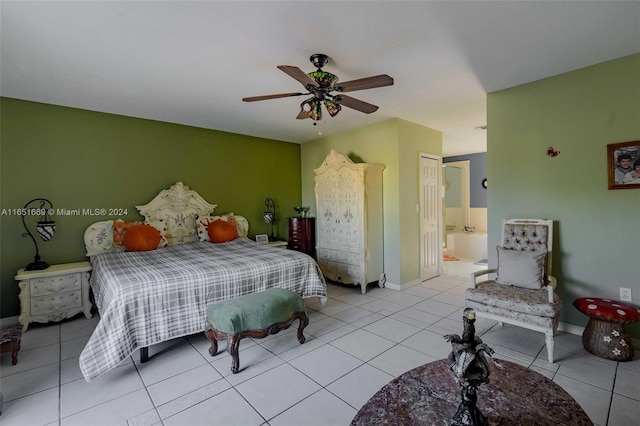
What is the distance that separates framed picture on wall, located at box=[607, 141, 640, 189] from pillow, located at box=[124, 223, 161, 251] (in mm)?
5195

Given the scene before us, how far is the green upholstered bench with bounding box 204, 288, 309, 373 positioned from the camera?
92.4 inches

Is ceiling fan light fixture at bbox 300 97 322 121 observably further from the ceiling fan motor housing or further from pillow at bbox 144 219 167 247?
pillow at bbox 144 219 167 247

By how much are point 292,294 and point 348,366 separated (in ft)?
2.70

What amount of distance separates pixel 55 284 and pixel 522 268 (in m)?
4.99

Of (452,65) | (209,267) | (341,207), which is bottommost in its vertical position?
(209,267)

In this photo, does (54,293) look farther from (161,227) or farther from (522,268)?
(522,268)

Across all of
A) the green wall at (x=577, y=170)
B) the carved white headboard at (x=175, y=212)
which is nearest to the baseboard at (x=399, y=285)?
the green wall at (x=577, y=170)

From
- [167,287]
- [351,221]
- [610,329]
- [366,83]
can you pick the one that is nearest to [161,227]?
[167,287]

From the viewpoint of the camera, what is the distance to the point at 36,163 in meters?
3.52

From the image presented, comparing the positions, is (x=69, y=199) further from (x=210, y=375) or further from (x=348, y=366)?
(x=348, y=366)

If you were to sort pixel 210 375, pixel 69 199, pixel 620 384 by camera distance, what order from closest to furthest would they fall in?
pixel 620 384
pixel 210 375
pixel 69 199

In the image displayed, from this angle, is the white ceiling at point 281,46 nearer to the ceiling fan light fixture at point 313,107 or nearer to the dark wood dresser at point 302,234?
the ceiling fan light fixture at point 313,107

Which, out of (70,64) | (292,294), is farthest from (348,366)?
(70,64)

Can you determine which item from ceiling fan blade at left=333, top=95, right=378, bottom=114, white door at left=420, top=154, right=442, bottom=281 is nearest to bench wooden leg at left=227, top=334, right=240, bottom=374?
ceiling fan blade at left=333, top=95, right=378, bottom=114
